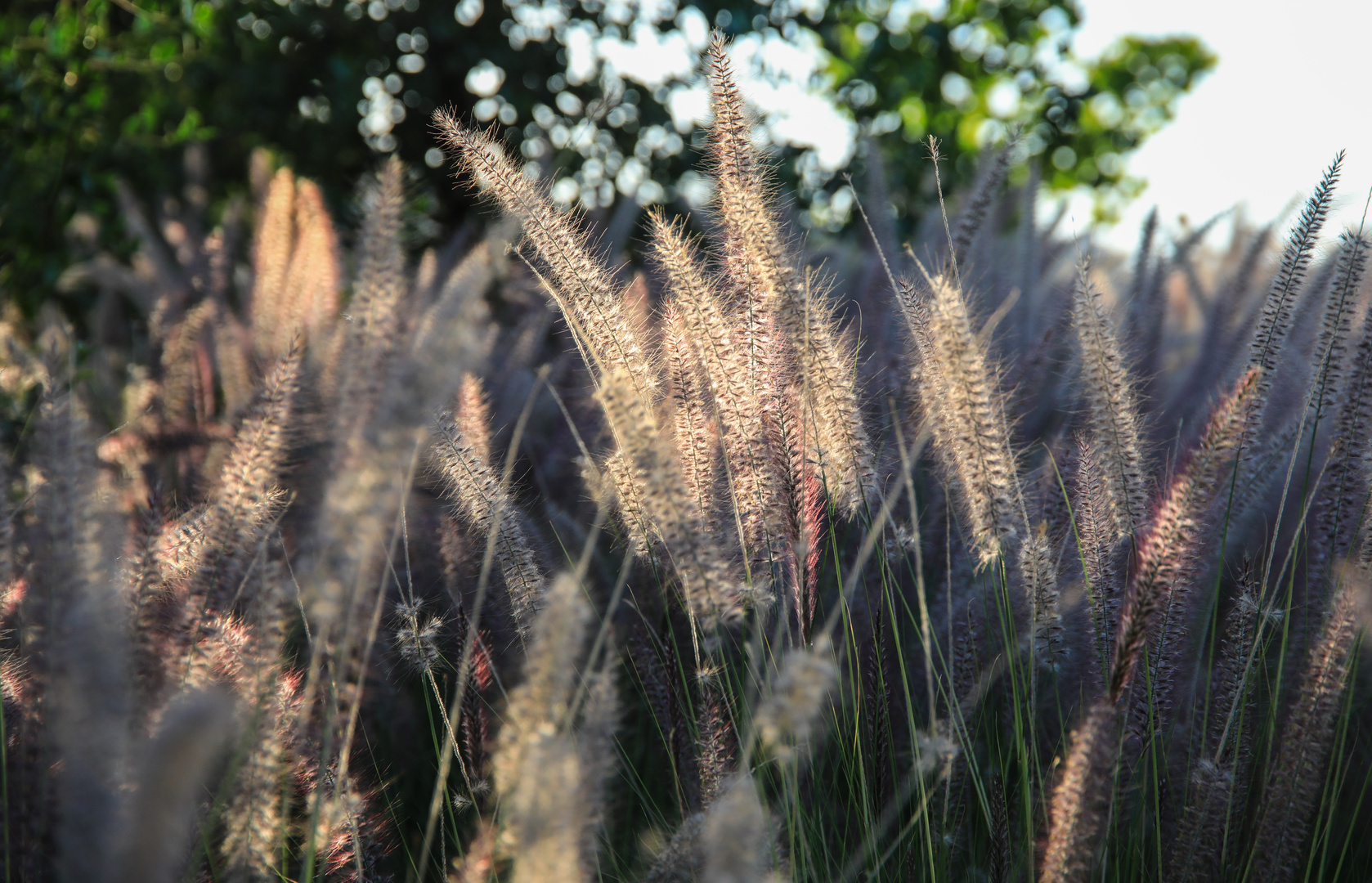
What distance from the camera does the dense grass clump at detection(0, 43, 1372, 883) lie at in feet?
2.89

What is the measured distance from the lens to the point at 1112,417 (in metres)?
1.41

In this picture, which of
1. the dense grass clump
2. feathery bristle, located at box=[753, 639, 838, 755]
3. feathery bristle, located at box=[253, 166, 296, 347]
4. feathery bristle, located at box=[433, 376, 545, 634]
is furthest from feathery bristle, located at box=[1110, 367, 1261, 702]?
feathery bristle, located at box=[253, 166, 296, 347]

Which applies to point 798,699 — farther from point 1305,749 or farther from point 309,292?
point 309,292

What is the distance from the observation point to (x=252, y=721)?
3.13 ft

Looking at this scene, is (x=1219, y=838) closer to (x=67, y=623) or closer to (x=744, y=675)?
(x=744, y=675)

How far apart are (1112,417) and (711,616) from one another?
749 mm

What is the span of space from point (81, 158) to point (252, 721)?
3146mm

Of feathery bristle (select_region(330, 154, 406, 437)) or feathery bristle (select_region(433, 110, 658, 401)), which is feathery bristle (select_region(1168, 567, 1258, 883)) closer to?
feathery bristle (select_region(433, 110, 658, 401))

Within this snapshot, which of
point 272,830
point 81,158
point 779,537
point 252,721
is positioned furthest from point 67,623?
point 81,158

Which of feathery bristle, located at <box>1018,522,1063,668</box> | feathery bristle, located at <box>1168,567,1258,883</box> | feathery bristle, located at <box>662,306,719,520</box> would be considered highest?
feathery bristle, located at <box>662,306,719,520</box>

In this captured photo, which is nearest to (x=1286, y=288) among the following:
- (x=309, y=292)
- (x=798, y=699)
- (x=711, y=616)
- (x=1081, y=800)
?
(x=1081, y=800)

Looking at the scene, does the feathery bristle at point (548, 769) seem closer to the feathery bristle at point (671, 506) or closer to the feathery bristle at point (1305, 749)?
the feathery bristle at point (671, 506)

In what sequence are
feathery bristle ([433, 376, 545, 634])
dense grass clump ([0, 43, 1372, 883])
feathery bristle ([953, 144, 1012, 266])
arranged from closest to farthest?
1. dense grass clump ([0, 43, 1372, 883])
2. feathery bristle ([433, 376, 545, 634])
3. feathery bristle ([953, 144, 1012, 266])

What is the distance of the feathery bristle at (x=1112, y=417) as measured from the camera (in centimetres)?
141
